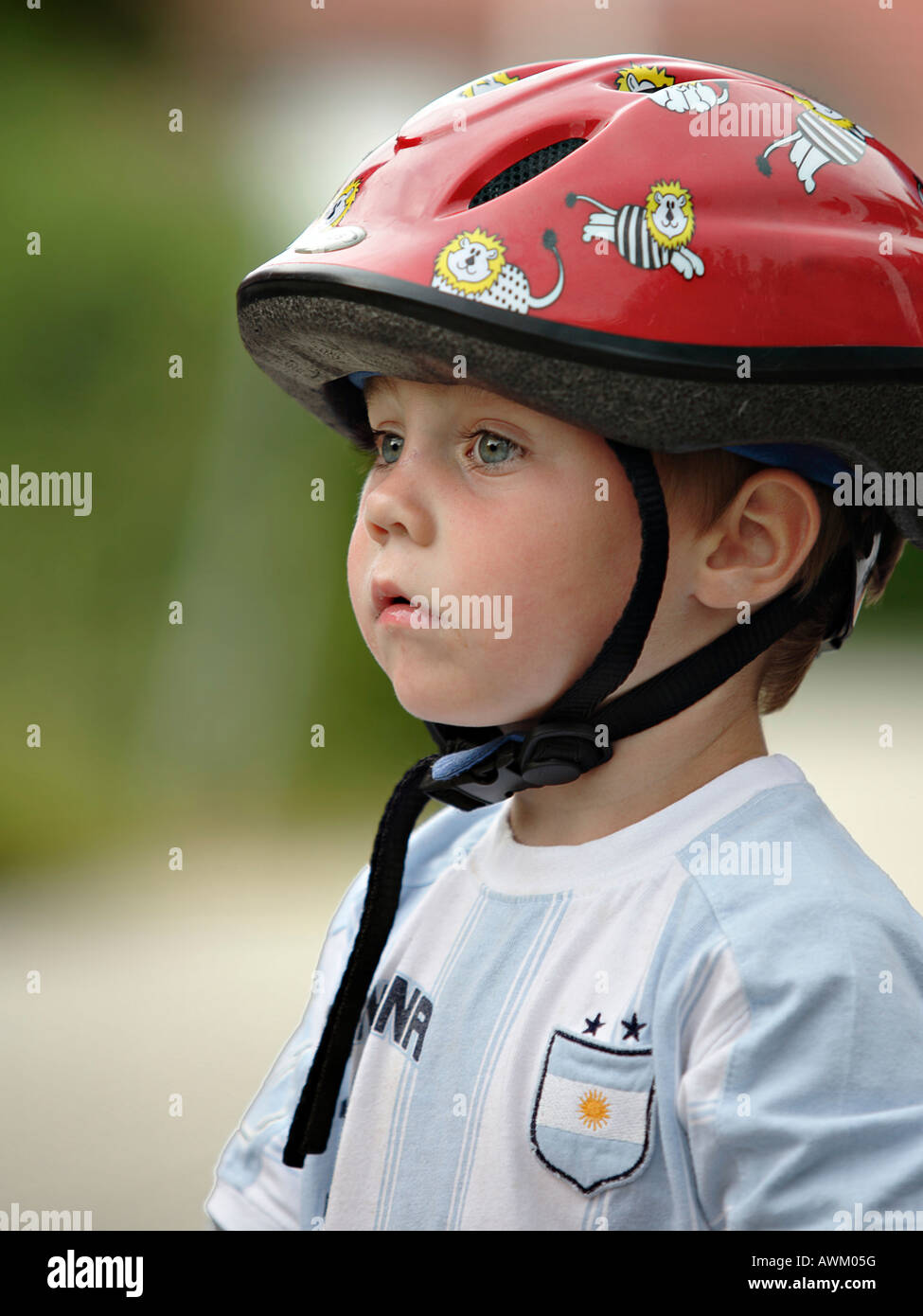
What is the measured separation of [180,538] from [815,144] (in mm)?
3339

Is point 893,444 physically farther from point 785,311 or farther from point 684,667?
point 684,667

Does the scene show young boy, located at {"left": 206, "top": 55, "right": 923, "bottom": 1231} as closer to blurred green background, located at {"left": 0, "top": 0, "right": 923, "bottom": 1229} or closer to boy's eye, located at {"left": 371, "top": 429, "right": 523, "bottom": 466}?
boy's eye, located at {"left": 371, "top": 429, "right": 523, "bottom": 466}

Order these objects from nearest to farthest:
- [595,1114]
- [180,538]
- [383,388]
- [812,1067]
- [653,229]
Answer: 1. [812,1067]
2. [595,1114]
3. [653,229]
4. [383,388]
5. [180,538]

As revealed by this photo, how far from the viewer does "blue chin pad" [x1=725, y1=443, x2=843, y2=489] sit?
125 centimetres

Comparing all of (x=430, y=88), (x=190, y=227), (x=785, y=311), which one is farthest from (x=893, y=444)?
(x=430, y=88)

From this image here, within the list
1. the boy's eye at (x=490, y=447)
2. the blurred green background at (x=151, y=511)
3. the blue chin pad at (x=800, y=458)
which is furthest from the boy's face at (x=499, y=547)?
the blurred green background at (x=151, y=511)

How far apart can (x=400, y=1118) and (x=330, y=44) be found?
14.6ft

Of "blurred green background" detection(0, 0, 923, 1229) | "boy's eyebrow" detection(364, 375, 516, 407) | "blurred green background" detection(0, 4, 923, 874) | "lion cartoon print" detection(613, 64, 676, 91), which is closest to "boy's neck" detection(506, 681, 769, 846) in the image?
"boy's eyebrow" detection(364, 375, 516, 407)

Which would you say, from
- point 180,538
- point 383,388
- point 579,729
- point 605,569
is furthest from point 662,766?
point 180,538

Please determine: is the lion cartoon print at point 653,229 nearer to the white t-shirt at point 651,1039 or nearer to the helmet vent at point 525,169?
the helmet vent at point 525,169

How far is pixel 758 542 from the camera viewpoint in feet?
4.13

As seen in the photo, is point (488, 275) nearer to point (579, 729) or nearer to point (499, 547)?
point (499, 547)

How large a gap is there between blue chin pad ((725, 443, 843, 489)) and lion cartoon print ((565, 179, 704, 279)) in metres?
0.18

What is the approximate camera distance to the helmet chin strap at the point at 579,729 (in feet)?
3.96
